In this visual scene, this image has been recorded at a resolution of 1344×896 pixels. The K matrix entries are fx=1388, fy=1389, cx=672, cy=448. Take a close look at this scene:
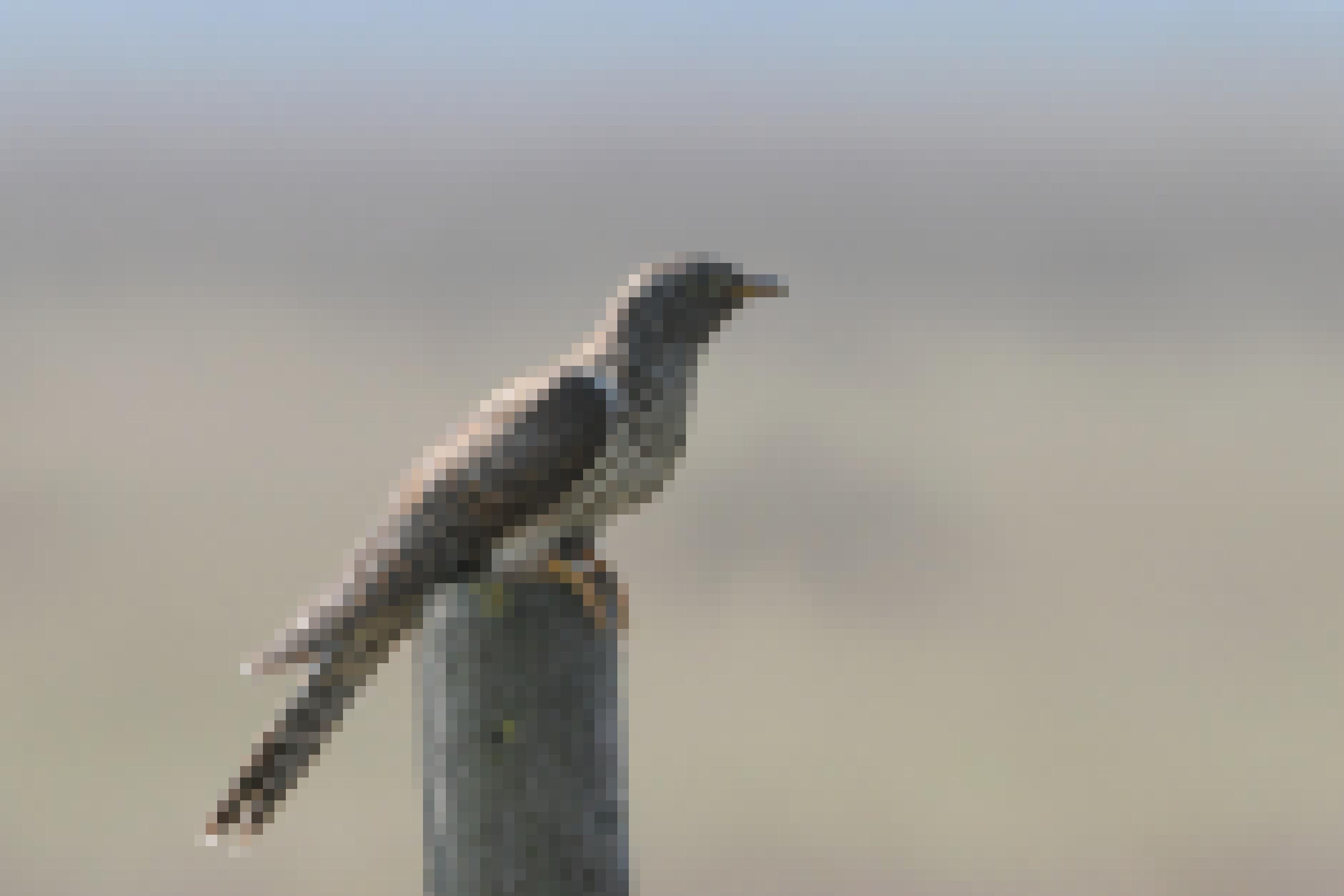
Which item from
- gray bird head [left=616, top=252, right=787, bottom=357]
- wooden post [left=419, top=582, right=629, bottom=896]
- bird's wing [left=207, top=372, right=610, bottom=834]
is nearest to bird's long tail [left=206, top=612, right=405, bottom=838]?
bird's wing [left=207, top=372, right=610, bottom=834]

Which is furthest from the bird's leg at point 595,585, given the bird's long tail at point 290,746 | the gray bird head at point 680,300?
the gray bird head at point 680,300

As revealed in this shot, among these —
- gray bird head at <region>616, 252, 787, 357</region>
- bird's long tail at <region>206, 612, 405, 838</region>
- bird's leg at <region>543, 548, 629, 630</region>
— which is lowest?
bird's long tail at <region>206, 612, 405, 838</region>

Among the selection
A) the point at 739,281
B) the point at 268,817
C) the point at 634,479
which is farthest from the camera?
the point at 739,281

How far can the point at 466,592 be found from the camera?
2400mm

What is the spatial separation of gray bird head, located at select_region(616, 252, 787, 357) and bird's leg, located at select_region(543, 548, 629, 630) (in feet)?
1.59

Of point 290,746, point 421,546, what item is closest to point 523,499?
point 421,546

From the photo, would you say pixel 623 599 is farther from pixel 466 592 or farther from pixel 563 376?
pixel 563 376

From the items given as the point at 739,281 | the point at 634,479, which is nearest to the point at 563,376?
the point at 634,479

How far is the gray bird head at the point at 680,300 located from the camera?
2.75 meters

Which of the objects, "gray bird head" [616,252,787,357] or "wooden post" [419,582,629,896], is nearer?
"wooden post" [419,582,629,896]

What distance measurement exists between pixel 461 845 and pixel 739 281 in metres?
1.23

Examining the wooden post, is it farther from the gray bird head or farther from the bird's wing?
the gray bird head

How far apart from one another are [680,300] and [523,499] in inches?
23.4

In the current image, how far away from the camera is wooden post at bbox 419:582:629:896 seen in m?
2.36
